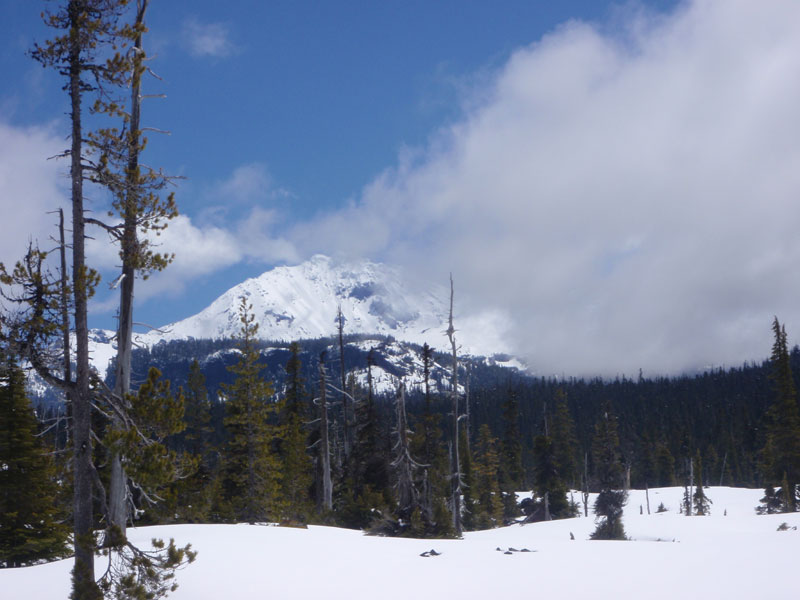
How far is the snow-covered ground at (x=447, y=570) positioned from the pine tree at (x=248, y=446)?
34.0ft

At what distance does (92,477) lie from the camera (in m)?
7.91

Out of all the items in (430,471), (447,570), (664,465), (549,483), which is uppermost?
(447,570)

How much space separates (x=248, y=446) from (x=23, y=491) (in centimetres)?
1177

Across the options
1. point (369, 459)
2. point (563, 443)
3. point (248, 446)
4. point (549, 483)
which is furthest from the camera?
point (563, 443)

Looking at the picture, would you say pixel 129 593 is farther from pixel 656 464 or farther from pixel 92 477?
pixel 656 464

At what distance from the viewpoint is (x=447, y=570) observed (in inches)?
483

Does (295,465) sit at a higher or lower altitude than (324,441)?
lower

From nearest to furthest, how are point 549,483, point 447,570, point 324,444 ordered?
point 447,570 → point 324,444 → point 549,483

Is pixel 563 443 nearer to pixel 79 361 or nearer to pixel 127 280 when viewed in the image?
pixel 127 280

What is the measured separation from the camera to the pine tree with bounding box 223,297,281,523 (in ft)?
88.4

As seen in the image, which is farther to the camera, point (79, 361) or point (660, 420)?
point (660, 420)

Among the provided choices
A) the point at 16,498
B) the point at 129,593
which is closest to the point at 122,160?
the point at 129,593

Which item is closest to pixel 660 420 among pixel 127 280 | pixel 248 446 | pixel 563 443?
pixel 563 443


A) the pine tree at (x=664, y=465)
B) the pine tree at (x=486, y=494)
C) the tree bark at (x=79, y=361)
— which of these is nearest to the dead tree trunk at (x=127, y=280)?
the tree bark at (x=79, y=361)
